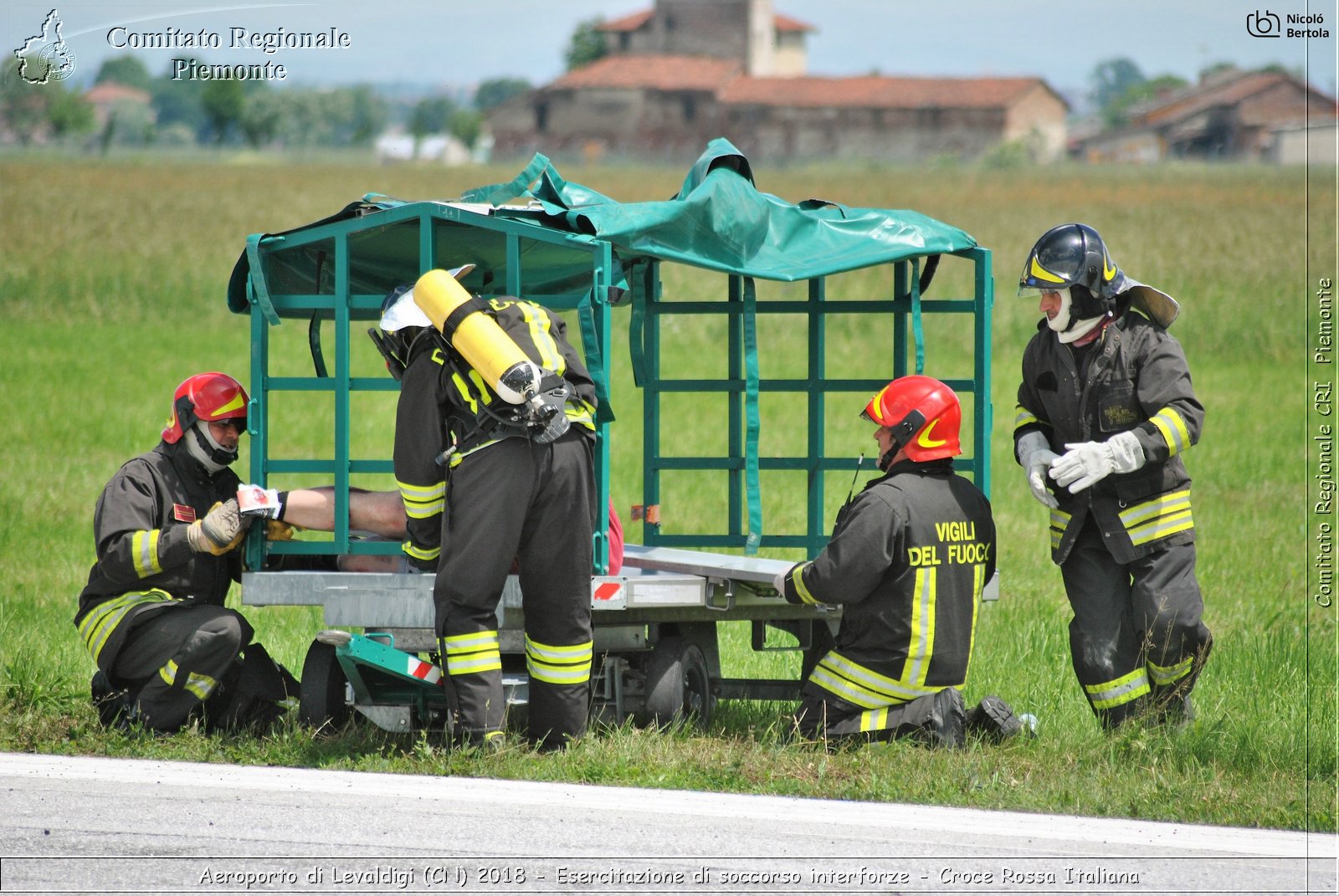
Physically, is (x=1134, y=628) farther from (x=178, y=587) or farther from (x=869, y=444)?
(x=869, y=444)

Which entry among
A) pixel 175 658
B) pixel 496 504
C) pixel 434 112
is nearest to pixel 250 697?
pixel 175 658

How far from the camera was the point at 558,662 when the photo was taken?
5.64 m

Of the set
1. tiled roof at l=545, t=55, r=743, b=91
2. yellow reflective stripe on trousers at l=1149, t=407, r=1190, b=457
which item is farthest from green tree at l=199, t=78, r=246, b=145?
yellow reflective stripe on trousers at l=1149, t=407, r=1190, b=457

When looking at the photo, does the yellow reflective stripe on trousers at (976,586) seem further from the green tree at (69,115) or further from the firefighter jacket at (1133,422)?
the green tree at (69,115)

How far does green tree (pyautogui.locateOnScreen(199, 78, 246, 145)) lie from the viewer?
6328 cm

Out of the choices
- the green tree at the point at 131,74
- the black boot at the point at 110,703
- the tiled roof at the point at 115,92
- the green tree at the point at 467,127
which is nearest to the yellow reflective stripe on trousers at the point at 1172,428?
the black boot at the point at 110,703

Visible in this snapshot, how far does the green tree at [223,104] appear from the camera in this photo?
208ft

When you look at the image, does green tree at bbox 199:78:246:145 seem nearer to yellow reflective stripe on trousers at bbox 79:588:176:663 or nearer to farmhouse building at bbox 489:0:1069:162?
farmhouse building at bbox 489:0:1069:162

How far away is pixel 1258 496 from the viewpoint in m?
12.9

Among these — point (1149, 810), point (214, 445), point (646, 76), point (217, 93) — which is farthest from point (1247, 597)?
point (646, 76)

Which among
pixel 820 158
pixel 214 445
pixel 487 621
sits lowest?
pixel 487 621

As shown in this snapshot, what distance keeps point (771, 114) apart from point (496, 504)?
3229 inches

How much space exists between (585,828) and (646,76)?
8559cm

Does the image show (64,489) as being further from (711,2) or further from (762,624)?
(711,2)
